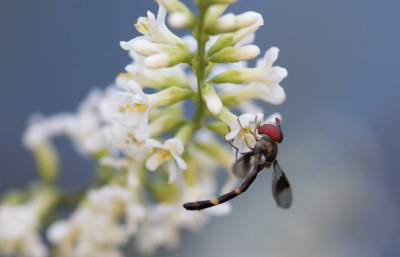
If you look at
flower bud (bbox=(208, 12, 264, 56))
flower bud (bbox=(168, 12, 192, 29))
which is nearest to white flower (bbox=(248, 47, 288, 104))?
flower bud (bbox=(208, 12, 264, 56))

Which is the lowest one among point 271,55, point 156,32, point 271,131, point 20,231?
point 20,231

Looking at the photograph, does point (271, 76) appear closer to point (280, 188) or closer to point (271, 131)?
point (271, 131)

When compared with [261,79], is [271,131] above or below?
below

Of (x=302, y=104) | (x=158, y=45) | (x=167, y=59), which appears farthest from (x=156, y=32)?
(x=302, y=104)

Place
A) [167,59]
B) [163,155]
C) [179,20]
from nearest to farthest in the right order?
[179,20] < [167,59] < [163,155]

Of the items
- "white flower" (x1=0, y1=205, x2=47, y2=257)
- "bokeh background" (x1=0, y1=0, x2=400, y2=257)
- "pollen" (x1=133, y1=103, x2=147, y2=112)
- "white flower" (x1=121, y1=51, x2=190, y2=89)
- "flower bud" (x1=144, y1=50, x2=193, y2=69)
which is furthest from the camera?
"bokeh background" (x1=0, y1=0, x2=400, y2=257)

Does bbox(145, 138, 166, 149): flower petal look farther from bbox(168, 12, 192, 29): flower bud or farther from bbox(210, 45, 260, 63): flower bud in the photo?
bbox(168, 12, 192, 29): flower bud

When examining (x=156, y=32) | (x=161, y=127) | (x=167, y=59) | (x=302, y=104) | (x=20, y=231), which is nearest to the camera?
(x=167, y=59)
